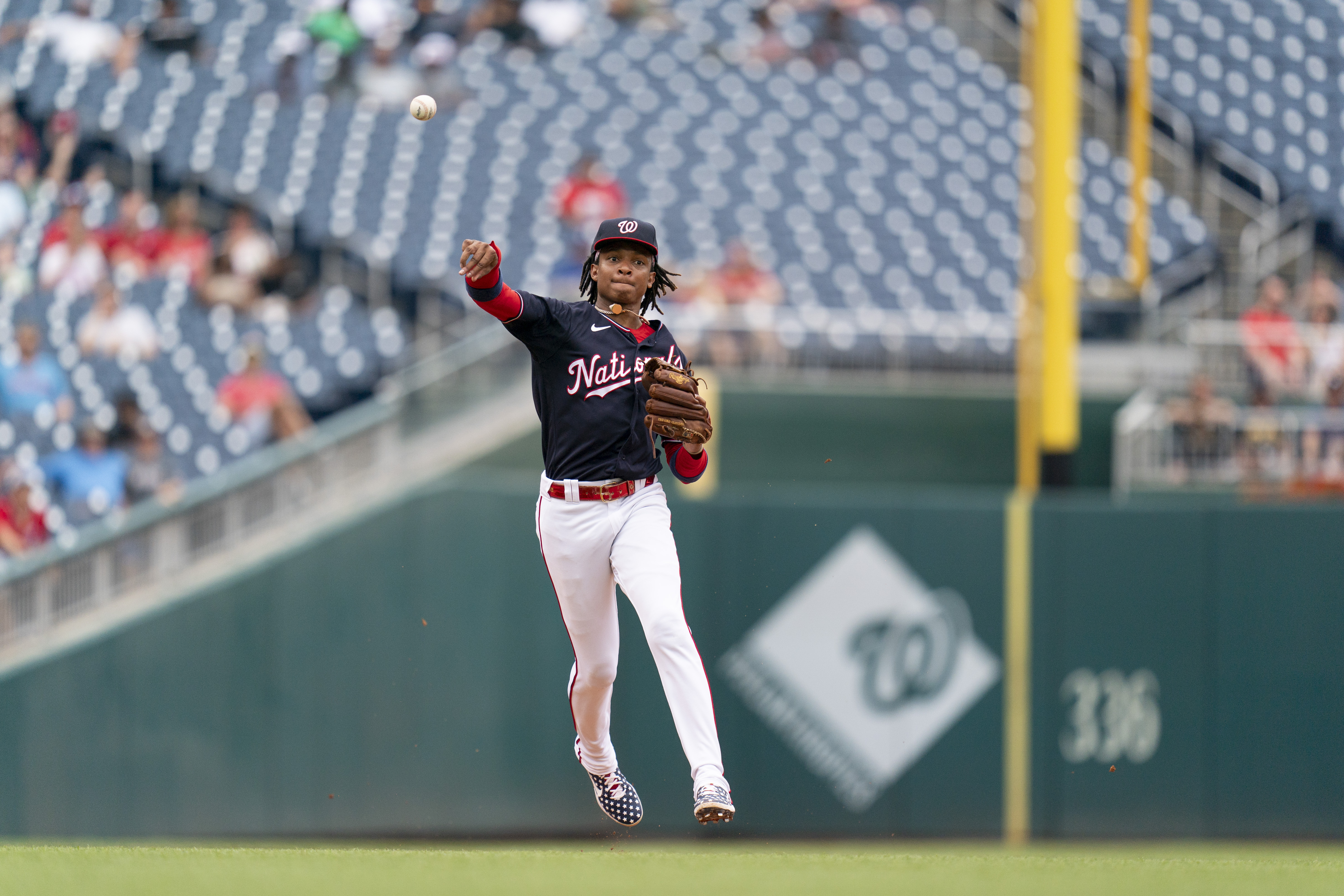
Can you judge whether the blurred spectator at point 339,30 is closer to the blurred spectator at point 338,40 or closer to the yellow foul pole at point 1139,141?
the blurred spectator at point 338,40

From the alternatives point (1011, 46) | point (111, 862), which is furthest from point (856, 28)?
point (111, 862)

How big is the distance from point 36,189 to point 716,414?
5535 millimetres

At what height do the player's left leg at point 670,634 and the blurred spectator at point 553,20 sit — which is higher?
the blurred spectator at point 553,20

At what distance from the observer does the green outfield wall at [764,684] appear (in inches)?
326

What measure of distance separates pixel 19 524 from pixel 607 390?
5348mm

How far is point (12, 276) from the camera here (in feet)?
35.2

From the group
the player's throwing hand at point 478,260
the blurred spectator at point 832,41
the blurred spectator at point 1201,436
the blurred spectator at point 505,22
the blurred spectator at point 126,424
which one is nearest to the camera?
the player's throwing hand at point 478,260

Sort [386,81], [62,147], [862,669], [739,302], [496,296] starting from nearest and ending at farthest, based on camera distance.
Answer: [496,296] → [862,669] → [739,302] → [62,147] → [386,81]

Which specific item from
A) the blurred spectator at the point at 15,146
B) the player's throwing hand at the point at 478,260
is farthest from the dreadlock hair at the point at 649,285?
the blurred spectator at the point at 15,146

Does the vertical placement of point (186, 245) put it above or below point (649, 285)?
above

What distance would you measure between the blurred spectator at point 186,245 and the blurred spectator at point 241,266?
0.11 metres

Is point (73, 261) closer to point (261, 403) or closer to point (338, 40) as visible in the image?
point (261, 403)

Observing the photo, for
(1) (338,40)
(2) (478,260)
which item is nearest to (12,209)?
(1) (338,40)

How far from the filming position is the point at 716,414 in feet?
30.3
